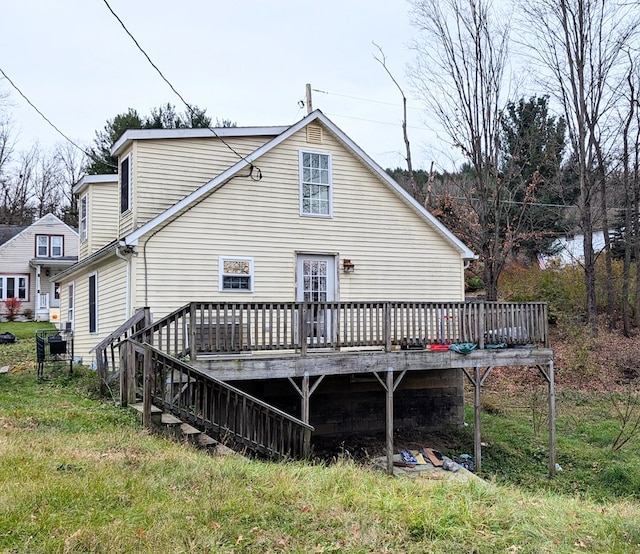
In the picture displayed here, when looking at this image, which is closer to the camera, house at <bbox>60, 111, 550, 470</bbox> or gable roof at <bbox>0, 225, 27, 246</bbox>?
house at <bbox>60, 111, 550, 470</bbox>

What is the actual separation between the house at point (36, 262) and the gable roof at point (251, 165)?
2206cm

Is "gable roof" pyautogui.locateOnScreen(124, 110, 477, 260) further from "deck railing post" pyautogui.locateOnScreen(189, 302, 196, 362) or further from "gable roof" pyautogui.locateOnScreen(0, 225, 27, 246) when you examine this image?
"gable roof" pyautogui.locateOnScreen(0, 225, 27, 246)

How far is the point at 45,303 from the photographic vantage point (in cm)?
3538

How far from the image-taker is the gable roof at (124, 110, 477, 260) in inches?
534

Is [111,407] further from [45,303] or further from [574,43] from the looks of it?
[45,303]

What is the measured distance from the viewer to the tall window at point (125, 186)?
50.7 feet

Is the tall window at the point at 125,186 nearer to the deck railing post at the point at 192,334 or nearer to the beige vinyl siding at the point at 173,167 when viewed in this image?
the beige vinyl siding at the point at 173,167

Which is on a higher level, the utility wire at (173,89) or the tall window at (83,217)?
the utility wire at (173,89)

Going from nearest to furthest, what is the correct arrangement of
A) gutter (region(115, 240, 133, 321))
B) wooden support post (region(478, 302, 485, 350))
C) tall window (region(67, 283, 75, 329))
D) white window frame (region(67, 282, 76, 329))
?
gutter (region(115, 240, 133, 321))
wooden support post (region(478, 302, 485, 350))
white window frame (region(67, 282, 76, 329))
tall window (region(67, 283, 75, 329))

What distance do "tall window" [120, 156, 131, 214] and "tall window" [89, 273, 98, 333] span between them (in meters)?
2.27

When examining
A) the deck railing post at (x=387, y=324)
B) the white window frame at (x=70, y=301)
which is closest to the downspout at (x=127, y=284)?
the deck railing post at (x=387, y=324)

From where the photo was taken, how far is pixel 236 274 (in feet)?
47.8

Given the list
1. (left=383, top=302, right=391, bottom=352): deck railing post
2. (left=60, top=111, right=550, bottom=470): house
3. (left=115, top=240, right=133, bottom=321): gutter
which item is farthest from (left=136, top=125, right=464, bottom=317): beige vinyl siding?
(left=383, top=302, right=391, bottom=352): deck railing post

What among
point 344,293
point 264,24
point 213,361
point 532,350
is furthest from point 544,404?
point 264,24
